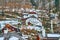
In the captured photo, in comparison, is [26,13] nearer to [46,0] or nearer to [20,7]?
[20,7]

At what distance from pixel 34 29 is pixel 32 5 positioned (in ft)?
0.79

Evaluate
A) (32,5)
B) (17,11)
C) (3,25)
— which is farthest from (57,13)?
(3,25)

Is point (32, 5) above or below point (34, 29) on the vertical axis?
above

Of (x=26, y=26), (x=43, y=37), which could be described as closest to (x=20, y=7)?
(x=26, y=26)

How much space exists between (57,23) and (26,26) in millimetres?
313

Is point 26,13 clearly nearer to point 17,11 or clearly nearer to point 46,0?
point 17,11

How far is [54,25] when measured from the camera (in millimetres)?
2096

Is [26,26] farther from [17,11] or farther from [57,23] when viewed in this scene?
[57,23]

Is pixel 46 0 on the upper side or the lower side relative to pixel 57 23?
upper

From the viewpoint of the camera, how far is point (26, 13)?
208 centimetres

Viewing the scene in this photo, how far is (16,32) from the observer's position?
2049 millimetres

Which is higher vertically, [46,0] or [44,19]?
[46,0]

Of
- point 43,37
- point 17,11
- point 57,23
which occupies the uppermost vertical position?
point 17,11

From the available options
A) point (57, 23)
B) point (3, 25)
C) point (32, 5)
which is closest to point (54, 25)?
point (57, 23)
